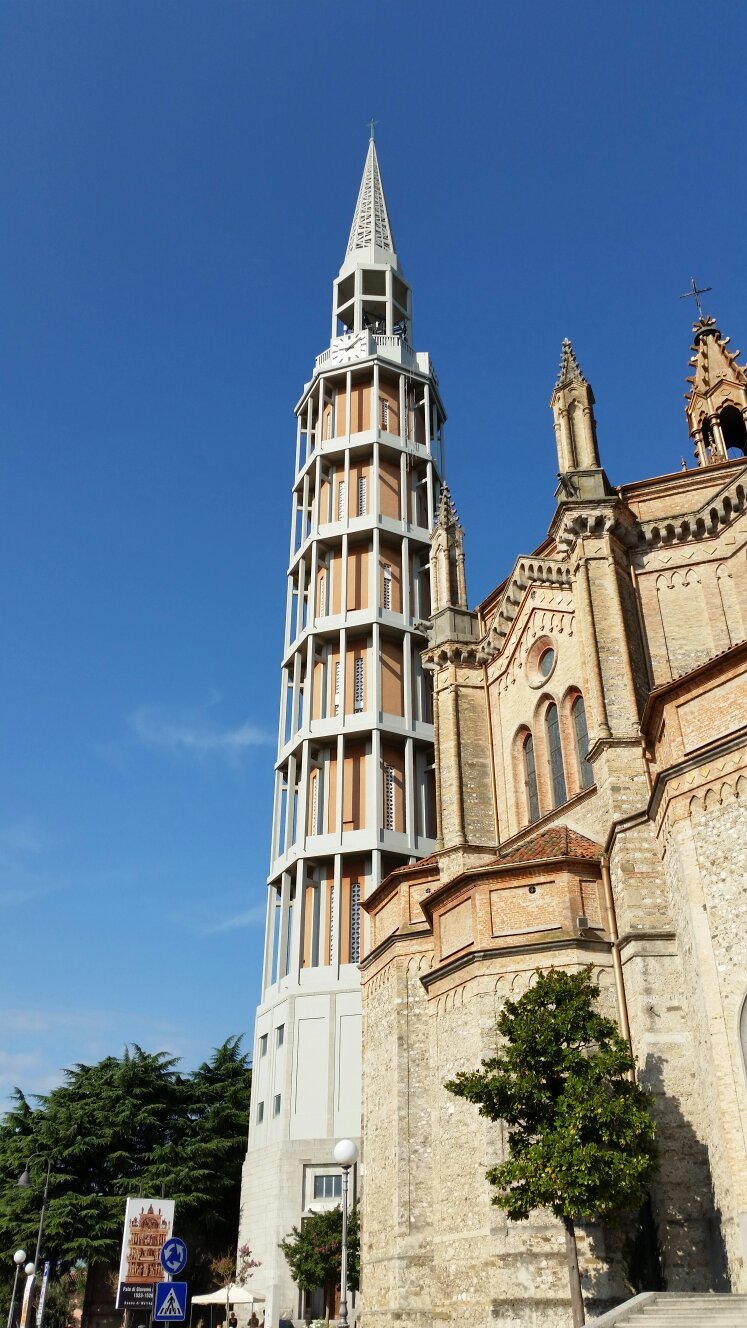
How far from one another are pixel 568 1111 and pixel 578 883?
5560 millimetres

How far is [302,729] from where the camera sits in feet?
135

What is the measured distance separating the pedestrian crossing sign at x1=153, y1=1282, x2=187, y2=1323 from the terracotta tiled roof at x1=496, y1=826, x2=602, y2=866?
10.3 meters

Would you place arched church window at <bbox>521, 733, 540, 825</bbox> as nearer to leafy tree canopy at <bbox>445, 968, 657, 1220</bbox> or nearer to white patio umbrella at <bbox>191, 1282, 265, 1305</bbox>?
leafy tree canopy at <bbox>445, 968, 657, 1220</bbox>

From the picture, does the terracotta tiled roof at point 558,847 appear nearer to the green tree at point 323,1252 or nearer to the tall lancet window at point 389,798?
the green tree at point 323,1252

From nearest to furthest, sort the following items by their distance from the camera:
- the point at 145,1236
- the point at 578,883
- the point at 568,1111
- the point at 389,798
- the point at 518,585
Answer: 1. the point at 568,1111
2. the point at 145,1236
3. the point at 578,883
4. the point at 518,585
5. the point at 389,798

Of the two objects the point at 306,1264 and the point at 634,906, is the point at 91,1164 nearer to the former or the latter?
the point at 306,1264

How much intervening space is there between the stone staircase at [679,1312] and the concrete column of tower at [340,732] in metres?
21.0

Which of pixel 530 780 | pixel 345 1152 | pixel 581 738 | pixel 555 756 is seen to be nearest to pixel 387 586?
pixel 530 780

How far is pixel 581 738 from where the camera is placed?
24.6 metres

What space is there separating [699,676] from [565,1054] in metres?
6.36

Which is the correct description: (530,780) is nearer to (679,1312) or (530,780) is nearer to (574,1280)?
(574,1280)

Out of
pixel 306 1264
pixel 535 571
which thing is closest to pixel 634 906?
pixel 535 571

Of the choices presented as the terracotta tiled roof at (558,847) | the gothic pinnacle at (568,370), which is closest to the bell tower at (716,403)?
the gothic pinnacle at (568,370)

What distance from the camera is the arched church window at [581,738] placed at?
2386cm
